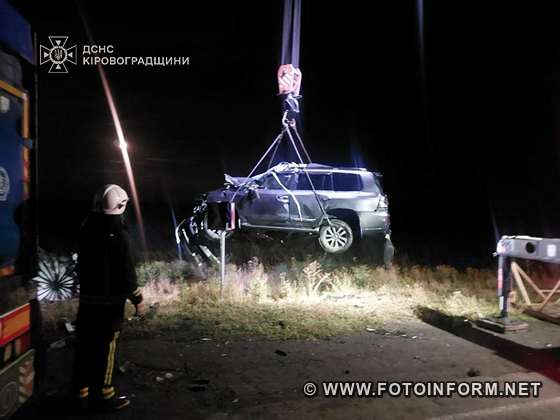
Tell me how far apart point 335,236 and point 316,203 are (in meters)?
0.73

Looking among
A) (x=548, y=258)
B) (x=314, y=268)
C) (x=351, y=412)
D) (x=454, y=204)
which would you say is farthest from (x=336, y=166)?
(x=454, y=204)

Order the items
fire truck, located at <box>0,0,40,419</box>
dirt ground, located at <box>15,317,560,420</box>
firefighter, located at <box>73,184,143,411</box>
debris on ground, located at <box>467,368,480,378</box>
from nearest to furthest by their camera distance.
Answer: fire truck, located at <box>0,0,40,419</box>, firefighter, located at <box>73,184,143,411</box>, dirt ground, located at <box>15,317,560,420</box>, debris on ground, located at <box>467,368,480,378</box>

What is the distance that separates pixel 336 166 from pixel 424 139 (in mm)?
12025

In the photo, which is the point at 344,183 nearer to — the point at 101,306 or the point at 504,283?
the point at 504,283

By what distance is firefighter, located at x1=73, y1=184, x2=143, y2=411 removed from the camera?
450cm

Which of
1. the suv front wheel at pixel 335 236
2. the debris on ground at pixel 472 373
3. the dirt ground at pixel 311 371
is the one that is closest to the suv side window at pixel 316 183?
the suv front wheel at pixel 335 236

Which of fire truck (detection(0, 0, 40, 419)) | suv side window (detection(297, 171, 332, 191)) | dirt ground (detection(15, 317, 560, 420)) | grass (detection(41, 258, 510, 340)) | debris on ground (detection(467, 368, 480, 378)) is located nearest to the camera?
fire truck (detection(0, 0, 40, 419))

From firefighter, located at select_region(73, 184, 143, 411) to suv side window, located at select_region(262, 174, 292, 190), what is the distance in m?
5.40

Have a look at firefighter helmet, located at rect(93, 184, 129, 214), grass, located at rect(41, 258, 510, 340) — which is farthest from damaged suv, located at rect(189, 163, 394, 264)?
firefighter helmet, located at rect(93, 184, 129, 214)

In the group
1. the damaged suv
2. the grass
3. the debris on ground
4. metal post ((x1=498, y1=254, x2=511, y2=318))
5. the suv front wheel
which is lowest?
the debris on ground

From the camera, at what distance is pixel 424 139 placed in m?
20.9

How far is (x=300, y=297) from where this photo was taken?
9352 mm

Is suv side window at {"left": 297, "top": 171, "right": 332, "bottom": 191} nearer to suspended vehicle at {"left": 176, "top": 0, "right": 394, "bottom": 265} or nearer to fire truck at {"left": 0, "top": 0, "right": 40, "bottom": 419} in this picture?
suspended vehicle at {"left": 176, "top": 0, "right": 394, "bottom": 265}

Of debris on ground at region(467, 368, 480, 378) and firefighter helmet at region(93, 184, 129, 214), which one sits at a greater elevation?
firefighter helmet at region(93, 184, 129, 214)
